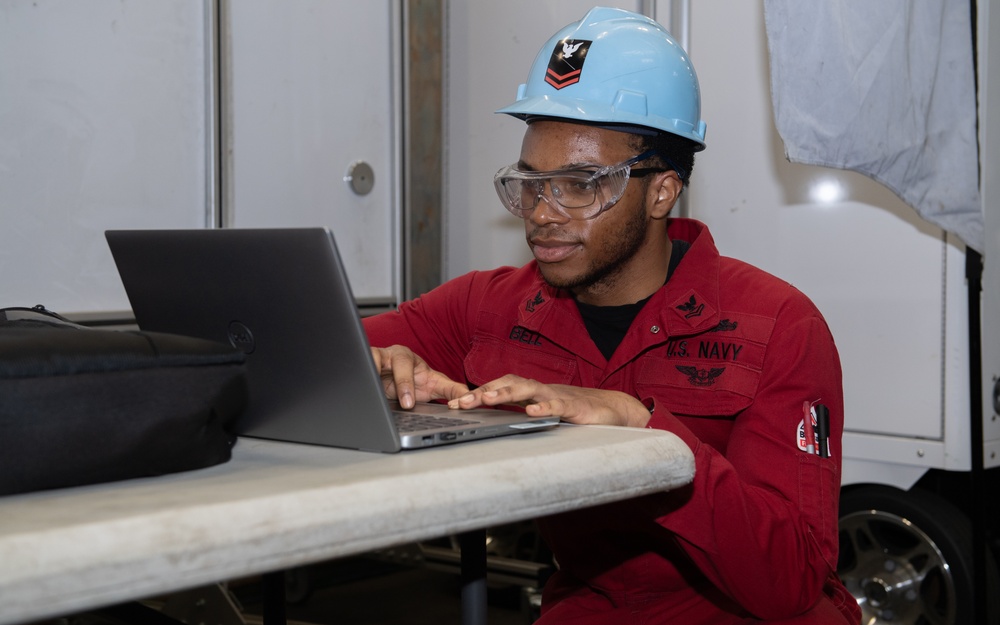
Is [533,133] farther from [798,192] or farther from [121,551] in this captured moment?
[121,551]

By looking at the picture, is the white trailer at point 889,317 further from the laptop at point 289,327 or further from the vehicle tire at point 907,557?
the laptop at point 289,327

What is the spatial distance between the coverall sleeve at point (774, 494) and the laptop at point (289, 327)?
0.28 m

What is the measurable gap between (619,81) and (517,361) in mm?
556

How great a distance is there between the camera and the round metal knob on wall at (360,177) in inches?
124

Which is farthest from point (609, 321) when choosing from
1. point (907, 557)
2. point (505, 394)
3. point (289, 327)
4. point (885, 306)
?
point (907, 557)

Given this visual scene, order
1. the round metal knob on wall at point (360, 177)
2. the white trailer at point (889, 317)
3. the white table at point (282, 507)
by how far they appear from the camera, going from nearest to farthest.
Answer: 1. the white table at point (282, 507)
2. the white trailer at point (889, 317)
3. the round metal knob on wall at point (360, 177)

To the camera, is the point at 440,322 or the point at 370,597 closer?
the point at 440,322

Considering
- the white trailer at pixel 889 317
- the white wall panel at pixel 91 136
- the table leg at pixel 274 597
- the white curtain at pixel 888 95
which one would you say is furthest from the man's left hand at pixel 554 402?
the white wall panel at pixel 91 136

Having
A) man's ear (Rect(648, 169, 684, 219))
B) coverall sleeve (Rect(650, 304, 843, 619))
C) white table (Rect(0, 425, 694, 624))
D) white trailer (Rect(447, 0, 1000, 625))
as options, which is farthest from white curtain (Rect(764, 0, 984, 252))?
white table (Rect(0, 425, 694, 624))

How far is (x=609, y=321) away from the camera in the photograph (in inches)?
73.3

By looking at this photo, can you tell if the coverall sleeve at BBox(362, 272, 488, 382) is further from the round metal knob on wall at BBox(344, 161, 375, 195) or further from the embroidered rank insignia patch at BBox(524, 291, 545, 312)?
the round metal knob on wall at BBox(344, 161, 375, 195)

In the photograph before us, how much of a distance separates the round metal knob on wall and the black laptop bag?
2379 millimetres

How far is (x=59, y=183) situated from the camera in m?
2.42

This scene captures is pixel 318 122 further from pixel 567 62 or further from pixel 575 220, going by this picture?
pixel 575 220
